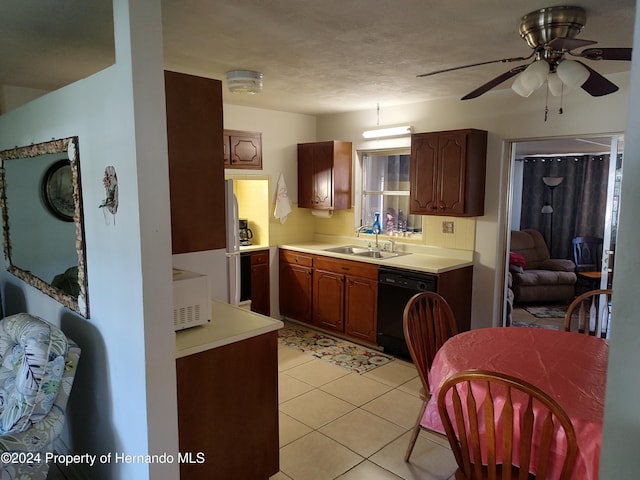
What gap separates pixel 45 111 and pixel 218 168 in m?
1.11

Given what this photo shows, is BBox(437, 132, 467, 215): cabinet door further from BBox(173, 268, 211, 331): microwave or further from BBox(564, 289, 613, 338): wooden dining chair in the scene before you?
BBox(173, 268, 211, 331): microwave

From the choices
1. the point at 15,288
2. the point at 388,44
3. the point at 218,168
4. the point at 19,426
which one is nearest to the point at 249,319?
the point at 218,168

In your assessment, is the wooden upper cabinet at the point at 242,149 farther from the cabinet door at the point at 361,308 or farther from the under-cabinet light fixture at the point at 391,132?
the cabinet door at the point at 361,308

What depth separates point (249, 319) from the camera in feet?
7.90

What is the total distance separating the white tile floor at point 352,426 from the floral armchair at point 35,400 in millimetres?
1179

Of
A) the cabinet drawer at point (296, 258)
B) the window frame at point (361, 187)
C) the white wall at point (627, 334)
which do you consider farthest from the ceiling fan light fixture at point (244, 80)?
the white wall at point (627, 334)

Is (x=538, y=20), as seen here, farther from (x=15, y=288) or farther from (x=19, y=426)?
(x=15, y=288)

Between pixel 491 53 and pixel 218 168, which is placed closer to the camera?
pixel 218 168

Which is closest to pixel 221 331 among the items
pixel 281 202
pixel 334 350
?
pixel 334 350

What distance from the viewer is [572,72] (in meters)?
2.00

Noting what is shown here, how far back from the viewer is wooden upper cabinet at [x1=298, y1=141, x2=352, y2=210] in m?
4.92

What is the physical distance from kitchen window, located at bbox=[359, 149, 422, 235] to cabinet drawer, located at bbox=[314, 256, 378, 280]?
74 cm

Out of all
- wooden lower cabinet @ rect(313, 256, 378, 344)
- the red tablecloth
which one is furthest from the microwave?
wooden lower cabinet @ rect(313, 256, 378, 344)

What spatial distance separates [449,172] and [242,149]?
2124mm
